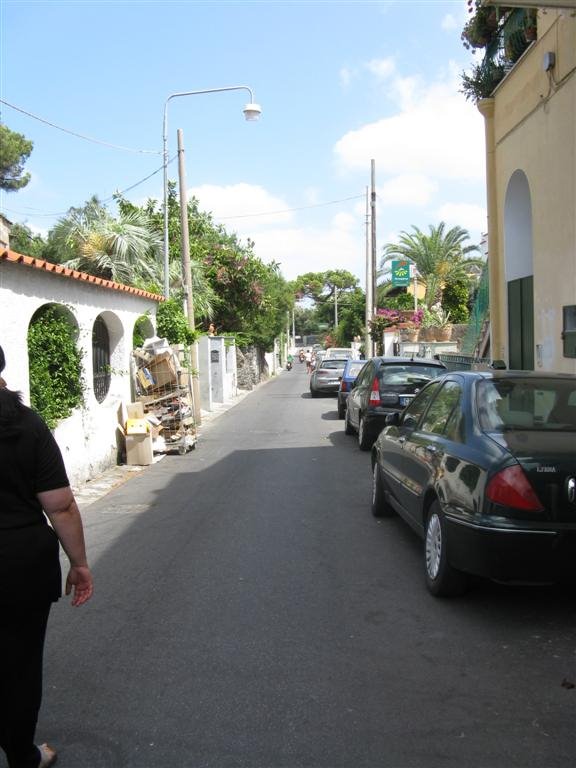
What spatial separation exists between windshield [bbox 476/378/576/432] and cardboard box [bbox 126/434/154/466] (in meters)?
7.89

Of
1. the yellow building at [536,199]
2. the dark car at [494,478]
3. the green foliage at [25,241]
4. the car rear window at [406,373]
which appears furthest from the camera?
the green foliage at [25,241]

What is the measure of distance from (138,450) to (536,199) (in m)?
7.43

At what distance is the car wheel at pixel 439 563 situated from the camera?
493 cm

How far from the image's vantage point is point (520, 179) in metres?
13.0

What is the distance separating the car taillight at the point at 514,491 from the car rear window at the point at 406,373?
25.4 ft

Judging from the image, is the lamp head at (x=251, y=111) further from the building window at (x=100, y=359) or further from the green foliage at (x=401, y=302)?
the green foliage at (x=401, y=302)

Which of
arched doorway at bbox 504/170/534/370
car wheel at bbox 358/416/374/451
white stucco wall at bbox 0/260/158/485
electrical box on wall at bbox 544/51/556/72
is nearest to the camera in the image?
white stucco wall at bbox 0/260/158/485

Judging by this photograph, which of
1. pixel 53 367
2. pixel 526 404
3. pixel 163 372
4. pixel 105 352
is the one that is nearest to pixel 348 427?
pixel 163 372

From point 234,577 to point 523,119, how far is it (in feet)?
30.8

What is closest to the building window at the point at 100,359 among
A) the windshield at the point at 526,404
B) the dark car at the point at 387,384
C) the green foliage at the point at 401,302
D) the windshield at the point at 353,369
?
the dark car at the point at 387,384

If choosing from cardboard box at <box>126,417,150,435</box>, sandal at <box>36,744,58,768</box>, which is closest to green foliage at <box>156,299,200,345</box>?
cardboard box at <box>126,417,150,435</box>

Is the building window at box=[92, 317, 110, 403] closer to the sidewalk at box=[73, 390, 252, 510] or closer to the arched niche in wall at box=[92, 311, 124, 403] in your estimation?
the arched niche in wall at box=[92, 311, 124, 403]

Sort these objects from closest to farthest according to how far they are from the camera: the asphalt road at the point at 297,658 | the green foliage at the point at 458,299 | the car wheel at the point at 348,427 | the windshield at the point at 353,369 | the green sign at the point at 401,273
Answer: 1. the asphalt road at the point at 297,658
2. the car wheel at the point at 348,427
3. the windshield at the point at 353,369
4. the green sign at the point at 401,273
5. the green foliage at the point at 458,299

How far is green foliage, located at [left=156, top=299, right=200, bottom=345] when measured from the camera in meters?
15.6
